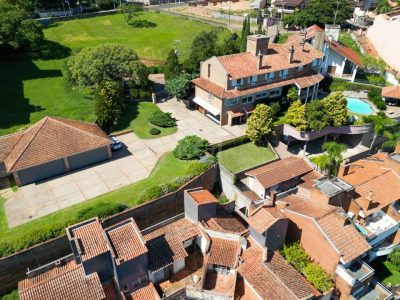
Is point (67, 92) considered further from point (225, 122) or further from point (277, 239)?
point (277, 239)

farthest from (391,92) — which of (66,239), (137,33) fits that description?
(137,33)

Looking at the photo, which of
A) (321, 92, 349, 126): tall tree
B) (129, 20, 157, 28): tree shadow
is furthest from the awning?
(129, 20, 157, 28): tree shadow

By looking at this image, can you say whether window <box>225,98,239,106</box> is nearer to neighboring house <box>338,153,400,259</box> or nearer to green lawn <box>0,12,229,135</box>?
neighboring house <box>338,153,400,259</box>

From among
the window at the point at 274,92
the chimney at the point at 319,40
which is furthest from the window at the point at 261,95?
the chimney at the point at 319,40

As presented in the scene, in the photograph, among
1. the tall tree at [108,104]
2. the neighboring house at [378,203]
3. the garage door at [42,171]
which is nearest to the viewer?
the neighboring house at [378,203]

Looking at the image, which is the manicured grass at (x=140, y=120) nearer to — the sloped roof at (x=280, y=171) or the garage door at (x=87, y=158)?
the garage door at (x=87, y=158)

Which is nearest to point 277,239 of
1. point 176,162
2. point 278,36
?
point 176,162
